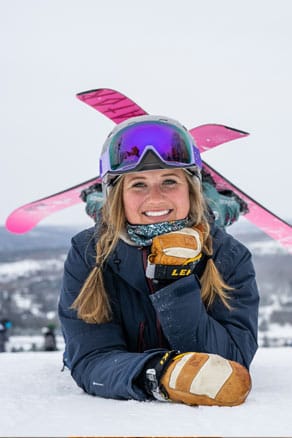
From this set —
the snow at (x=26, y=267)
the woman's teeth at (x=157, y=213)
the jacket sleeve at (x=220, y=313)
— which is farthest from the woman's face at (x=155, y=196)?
the snow at (x=26, y=267)

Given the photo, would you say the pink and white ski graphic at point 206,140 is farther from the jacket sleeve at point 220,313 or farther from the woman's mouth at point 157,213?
the woman's mouth at point 157,213

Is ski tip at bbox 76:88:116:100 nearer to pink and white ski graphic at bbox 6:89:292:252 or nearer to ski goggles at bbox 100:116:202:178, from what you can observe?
pink and white ski graphic at bbox 6:89:292:252

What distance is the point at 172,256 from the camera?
73.7 inches

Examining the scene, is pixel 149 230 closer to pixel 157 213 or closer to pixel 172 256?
pixel 157 213

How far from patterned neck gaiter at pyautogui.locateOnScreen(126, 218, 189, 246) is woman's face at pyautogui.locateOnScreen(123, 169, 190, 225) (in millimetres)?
18

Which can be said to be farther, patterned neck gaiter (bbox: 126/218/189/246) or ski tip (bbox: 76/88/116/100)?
ski tip (bbox: 76/88/116/100)

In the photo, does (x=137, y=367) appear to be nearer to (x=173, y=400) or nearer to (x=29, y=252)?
(x=173, y=400)

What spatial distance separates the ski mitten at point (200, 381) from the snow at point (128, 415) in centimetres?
3

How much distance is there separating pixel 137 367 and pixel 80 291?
430mm

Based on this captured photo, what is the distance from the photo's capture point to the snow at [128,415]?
1381mm

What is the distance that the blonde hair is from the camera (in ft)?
6.90

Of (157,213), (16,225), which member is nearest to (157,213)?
(157,213)

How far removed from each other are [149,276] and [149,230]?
0.23m

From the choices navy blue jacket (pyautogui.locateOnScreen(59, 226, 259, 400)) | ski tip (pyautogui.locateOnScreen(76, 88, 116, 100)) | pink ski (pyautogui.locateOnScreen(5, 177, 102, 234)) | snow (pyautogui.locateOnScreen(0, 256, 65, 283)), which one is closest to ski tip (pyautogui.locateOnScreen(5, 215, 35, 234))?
pink ski (pyautogui.locateOnScreen(5, 177, 102, 234))
